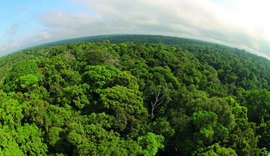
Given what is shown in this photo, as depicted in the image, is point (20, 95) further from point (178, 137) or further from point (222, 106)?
point (222, 106)

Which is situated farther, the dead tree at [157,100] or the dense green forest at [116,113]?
the dead tree at [157,100]

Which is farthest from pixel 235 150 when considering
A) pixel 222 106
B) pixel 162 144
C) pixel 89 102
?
pixel 89 102

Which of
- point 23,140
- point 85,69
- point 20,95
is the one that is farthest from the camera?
point 85,69

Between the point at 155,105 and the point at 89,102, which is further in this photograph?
the point at 155,105

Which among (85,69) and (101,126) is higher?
(85,69)

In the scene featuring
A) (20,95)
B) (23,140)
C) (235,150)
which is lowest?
(235,150)

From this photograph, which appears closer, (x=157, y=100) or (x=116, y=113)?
(x=116, y=113)

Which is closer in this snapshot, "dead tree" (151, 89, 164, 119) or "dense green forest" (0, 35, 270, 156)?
"dense green forest" (0, 35, 270, 156)

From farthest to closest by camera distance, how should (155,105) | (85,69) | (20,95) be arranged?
(85,69)
(155,105)
(20,95)
